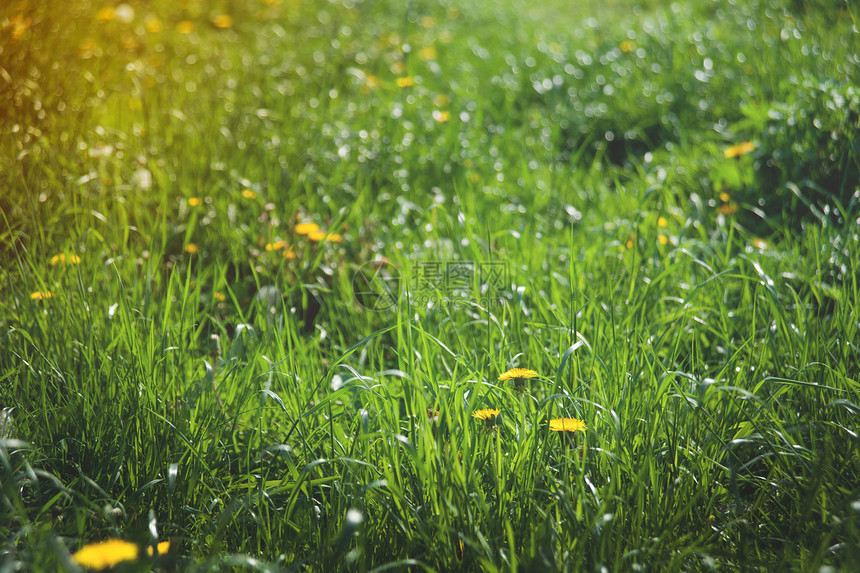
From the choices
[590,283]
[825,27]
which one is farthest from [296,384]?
[825,27]

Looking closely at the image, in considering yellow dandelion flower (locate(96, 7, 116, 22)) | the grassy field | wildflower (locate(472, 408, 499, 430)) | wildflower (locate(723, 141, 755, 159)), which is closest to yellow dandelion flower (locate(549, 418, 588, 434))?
the grassy field

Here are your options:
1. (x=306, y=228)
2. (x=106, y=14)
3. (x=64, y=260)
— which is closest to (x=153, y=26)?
(x=106, y=14)

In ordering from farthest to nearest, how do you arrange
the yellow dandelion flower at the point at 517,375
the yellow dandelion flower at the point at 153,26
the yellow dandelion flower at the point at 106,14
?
the yellow dandelion flower at the point at 153,26 → the yellow dandelion flower at the point at 106,14 → the yellow dandelion flower at the point at 517,375

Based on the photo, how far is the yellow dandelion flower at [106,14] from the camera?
4.32m

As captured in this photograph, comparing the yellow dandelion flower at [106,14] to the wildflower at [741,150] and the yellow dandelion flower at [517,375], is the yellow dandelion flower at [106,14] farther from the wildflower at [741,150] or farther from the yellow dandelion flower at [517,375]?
the yellow dandelion flower at [517,375]

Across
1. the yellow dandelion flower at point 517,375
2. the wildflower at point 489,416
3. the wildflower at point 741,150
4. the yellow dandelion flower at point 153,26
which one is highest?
the yellow dandelion flower at point 153,26

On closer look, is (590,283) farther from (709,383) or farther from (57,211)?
(57,211)

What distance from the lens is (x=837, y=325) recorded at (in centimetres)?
169

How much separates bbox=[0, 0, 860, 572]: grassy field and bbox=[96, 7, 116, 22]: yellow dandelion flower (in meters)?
0.14

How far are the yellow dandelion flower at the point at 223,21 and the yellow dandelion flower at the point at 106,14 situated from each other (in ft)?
2.53

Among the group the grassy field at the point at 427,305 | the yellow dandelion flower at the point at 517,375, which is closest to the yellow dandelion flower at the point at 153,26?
the grassy field at the point at 427,305

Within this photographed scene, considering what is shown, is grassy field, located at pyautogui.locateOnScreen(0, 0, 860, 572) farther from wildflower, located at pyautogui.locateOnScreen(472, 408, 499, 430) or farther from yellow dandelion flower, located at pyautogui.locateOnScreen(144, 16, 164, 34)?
yellow dandelion flower, located at pyautogui.locateOnScreen(144, 16, 164, 34)

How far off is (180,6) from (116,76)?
2.17 metres

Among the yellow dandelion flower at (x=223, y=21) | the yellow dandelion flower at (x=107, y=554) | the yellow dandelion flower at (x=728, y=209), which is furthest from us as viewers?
the yellow dandelion flower at (x=223, y=21)
